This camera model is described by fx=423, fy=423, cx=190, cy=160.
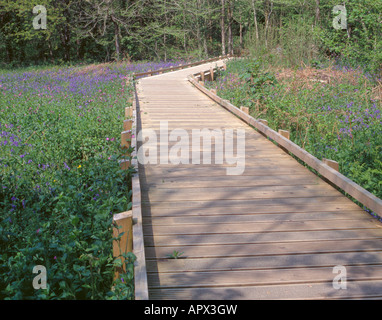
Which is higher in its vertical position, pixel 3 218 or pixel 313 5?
pixel 313 5

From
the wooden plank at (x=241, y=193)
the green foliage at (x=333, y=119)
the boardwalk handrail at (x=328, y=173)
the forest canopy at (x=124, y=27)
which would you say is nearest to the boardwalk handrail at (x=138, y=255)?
the wooden plank at (x=241, y=193)

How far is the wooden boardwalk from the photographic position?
11.2ft

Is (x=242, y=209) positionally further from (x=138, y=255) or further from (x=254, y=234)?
(x=138, y=255)

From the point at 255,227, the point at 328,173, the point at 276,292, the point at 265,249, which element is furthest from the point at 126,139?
the point at 276,292

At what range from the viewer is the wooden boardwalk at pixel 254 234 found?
3.41m

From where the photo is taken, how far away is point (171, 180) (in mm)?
5777

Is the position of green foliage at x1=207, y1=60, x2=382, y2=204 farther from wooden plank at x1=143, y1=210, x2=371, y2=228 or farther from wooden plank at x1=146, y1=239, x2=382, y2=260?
wooden plank at x1=146, y1=239, x2=382, y2=260

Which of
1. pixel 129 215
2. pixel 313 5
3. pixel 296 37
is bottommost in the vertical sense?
pixel 129 215

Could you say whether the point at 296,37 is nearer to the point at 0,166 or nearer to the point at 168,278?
the point at 0,166
